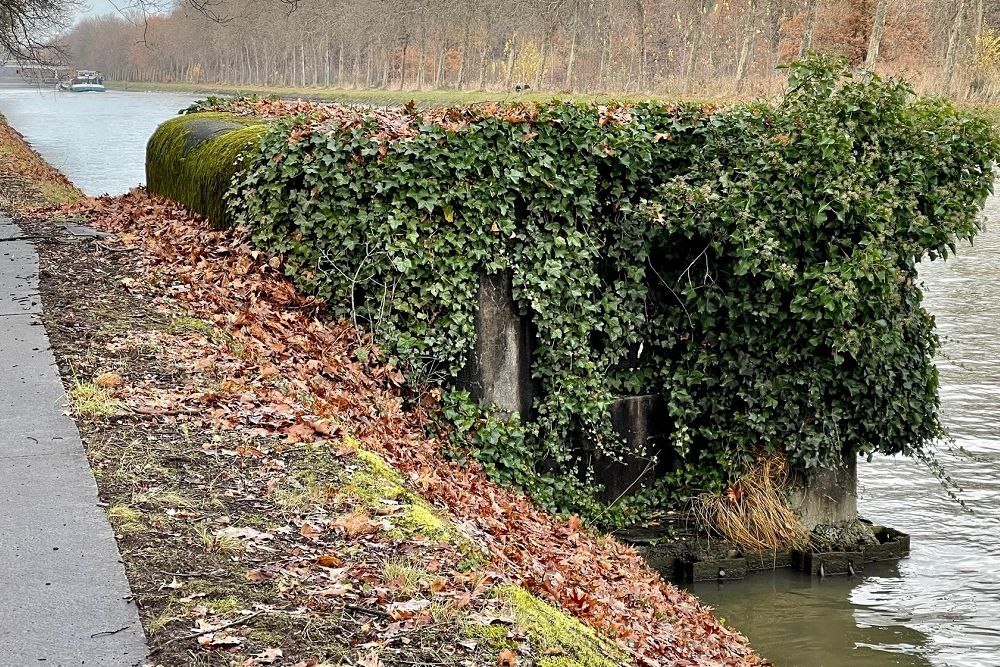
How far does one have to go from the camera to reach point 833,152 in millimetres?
10539

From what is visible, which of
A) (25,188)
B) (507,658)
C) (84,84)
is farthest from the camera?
(84,84)

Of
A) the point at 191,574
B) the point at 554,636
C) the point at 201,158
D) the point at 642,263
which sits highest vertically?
the point at 201,158

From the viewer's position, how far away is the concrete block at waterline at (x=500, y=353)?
35.1 feet

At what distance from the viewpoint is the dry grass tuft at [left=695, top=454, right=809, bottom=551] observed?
38.1 feet

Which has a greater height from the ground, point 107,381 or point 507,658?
point 107,381

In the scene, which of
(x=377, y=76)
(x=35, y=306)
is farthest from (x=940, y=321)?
(x=377, y=76)

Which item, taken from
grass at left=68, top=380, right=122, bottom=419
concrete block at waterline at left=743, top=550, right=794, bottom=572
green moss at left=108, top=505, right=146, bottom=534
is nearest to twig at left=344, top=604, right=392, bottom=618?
green moss at left=108, top=505, right=146, bottom=534

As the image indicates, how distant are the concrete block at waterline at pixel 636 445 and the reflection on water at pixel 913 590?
1.32 meters

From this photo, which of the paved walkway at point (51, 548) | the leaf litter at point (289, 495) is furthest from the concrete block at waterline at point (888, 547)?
the paved walkway at point (51, 548)

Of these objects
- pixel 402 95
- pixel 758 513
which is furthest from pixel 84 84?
pixel 758 513

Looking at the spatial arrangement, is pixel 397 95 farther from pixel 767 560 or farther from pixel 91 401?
pixel 91 401

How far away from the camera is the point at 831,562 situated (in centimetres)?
1160

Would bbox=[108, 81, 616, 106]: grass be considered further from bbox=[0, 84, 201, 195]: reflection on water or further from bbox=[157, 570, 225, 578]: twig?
bbox=[157, 570, 225, 578]: twig

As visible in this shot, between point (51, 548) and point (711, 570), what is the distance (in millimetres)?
7836
